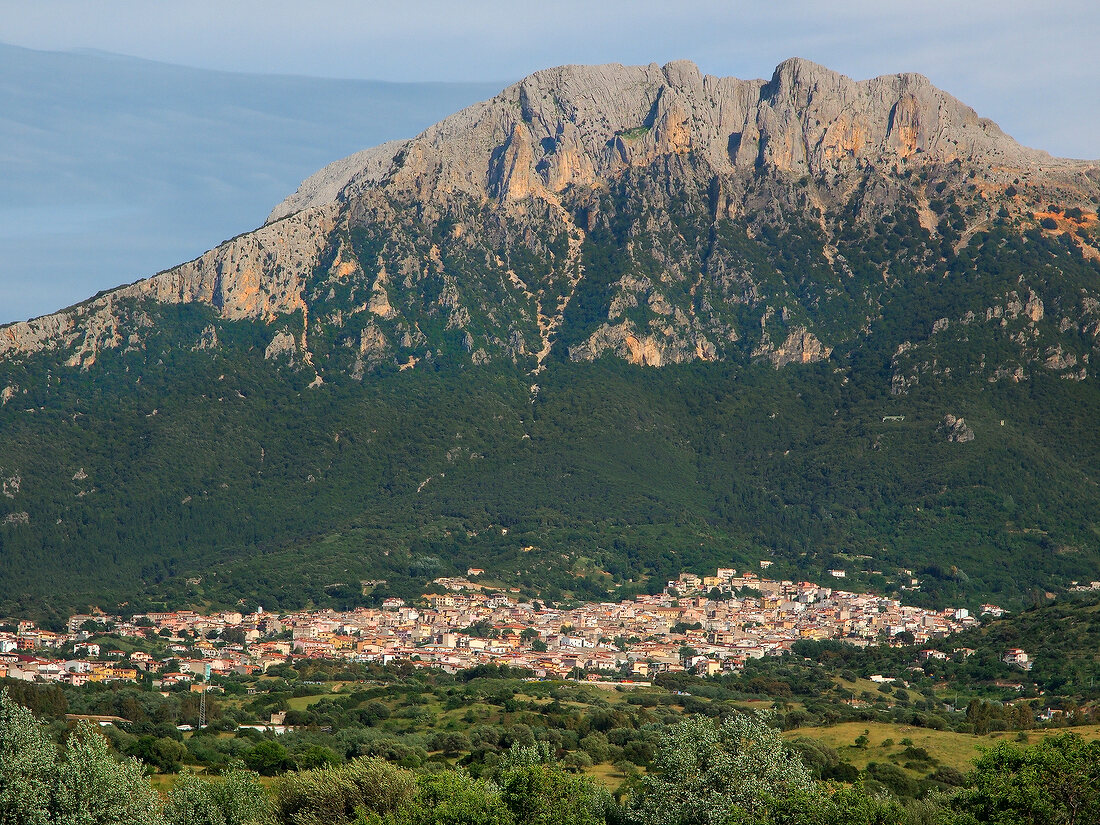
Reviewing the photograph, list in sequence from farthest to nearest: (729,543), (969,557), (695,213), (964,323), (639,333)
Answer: (695,213)
(639,333)
(964,323)
(729,543)
(969,557)

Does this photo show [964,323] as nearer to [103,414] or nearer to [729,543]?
[729,543]

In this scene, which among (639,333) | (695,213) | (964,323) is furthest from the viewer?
(695,213)

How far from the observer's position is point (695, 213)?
193 meters

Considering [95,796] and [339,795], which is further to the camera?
[339,795]

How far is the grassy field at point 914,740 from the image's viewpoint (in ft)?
179

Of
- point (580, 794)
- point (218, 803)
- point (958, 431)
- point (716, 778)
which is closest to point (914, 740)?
point (716, 778)

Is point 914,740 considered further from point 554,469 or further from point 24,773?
point 554,469

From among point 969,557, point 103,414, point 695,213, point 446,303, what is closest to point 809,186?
point 695,213

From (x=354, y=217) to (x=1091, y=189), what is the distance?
10069 centimetres

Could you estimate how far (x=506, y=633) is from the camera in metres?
120

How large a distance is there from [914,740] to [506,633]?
65.6m

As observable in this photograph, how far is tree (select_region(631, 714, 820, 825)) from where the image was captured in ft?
120

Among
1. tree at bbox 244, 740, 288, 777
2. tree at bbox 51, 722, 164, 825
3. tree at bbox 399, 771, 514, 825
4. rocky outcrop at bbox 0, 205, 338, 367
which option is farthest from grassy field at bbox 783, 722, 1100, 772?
rocky outcrop at bbox 0, 205, 338, 367

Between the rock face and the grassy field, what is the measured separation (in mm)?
108646
